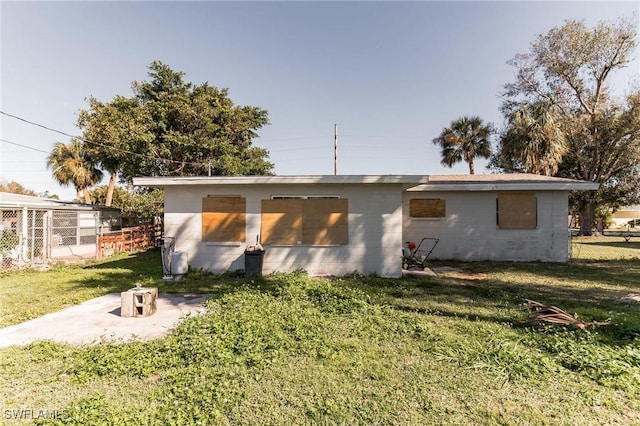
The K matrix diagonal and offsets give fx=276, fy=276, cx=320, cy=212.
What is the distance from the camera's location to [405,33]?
11.7m

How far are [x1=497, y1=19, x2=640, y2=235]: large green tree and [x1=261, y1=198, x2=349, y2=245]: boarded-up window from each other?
13.9 metres

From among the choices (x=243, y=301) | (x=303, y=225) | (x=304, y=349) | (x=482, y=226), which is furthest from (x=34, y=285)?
(x=482, y=226)

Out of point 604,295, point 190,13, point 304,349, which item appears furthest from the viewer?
point 190,13

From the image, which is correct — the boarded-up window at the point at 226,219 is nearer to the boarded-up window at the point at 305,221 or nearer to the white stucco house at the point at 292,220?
the white stucco house at the point at 292,220

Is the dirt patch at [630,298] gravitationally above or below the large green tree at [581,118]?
below

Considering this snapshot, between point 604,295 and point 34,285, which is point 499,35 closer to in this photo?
point 604,295

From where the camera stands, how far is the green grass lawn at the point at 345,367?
7.66 feet

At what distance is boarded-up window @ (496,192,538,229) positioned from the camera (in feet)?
33.1

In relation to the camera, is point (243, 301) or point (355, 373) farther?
point (243, 301)

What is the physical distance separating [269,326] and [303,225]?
156 inches

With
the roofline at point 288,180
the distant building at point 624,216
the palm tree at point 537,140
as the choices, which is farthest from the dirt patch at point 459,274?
the distant building at point 624,216

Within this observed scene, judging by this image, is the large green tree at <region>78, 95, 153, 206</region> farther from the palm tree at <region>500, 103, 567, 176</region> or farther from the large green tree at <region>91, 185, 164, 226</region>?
the palm tree at <region>500, 103, 567, 176</region>

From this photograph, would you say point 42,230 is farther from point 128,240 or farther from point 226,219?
point 226,219

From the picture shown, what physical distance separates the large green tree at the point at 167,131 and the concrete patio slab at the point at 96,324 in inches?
475
